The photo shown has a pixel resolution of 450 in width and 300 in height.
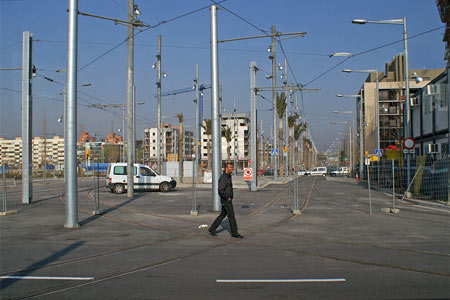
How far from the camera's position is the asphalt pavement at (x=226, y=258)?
598 cm

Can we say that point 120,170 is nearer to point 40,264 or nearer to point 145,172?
point 145,172

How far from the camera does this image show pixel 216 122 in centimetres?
1589

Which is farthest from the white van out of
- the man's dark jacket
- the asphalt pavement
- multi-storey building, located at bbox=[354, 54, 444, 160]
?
multi-storey building, located at bbox=[354, 54, 444, 160]

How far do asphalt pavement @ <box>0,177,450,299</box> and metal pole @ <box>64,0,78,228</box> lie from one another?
91 cm

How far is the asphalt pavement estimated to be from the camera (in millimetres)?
5980

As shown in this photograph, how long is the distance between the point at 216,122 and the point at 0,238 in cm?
832

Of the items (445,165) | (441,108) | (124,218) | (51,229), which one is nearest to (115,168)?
(124,218)

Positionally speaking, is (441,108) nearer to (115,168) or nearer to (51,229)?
(115,168)

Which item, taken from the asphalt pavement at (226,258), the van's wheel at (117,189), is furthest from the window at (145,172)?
the asphalt pavement at (226,258)

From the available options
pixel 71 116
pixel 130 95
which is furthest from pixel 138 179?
pixel 71 116

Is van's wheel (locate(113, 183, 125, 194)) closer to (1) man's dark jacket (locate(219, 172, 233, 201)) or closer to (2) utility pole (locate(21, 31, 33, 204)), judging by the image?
(2) utility pole (locate(21, 31, 33, 204))

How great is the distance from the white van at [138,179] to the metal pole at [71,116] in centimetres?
1444

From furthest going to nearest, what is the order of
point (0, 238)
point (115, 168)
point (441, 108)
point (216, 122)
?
point (441, 108) < point (115, 168) < point (216, 122) < point (0, 238)

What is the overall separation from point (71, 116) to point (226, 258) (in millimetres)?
6603
